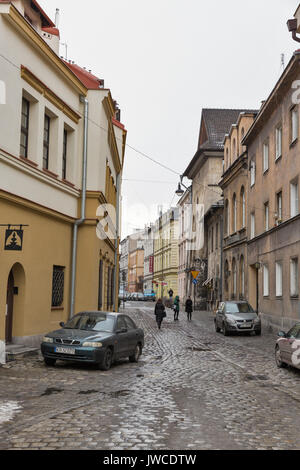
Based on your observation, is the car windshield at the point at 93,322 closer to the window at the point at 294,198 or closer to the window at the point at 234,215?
the window at the point at 294,198

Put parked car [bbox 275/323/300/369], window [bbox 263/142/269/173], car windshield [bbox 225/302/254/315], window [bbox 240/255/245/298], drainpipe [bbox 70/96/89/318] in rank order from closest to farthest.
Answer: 1. parked car [bbox 275/323/300/369]
2. drainpipe [bbox 70/96/89/318]
3. car windshield [bbox 225/302/254/315]
4. window [bbox 263/142/269/173]
5. window [bbox 240/255/245/298]

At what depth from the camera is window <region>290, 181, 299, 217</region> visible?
79.8ft

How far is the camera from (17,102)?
618 inches

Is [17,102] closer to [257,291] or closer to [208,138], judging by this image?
[257,291]

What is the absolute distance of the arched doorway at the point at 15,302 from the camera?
16047 millimetres

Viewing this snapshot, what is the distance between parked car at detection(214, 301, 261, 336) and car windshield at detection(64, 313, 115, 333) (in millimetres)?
11631

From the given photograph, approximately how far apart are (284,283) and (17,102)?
1480 cm

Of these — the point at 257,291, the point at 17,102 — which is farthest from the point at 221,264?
the point at 17,102

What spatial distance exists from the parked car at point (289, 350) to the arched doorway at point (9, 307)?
24.2ft

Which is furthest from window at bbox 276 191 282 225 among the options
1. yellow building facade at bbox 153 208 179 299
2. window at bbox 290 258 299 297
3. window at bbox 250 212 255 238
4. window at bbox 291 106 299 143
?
yellow building facade at bbox 153 208 179 299

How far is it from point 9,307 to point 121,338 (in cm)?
384

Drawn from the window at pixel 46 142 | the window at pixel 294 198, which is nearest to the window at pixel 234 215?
the window at pixel 294 198

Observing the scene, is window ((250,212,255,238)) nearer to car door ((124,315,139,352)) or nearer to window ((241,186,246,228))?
window ((241,186,246,228))

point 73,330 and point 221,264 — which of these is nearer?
point 73,330
